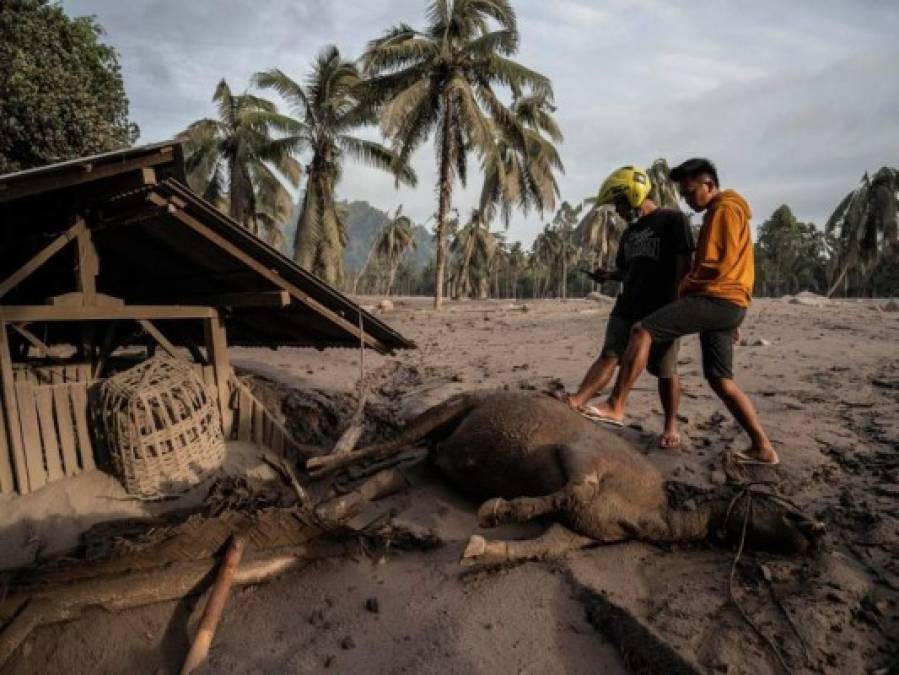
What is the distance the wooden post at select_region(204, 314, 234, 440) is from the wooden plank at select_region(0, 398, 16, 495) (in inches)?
63.5

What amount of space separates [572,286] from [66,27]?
6175cm

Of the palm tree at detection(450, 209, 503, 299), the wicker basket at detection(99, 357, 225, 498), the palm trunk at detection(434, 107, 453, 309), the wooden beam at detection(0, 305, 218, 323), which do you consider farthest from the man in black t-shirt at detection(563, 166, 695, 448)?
the palm tree at detection(450, 209, 503, 299)

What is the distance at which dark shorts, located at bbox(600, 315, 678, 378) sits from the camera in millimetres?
4199

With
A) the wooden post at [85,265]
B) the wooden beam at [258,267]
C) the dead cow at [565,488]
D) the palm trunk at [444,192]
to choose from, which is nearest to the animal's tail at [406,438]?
the dead cow at [565,488]

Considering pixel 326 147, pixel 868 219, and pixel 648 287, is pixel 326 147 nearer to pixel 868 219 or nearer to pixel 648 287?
pixel 648 287

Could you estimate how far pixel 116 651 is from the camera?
8.35 feet

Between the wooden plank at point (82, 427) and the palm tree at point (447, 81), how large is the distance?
15.0 metres

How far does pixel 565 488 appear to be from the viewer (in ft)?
9.86

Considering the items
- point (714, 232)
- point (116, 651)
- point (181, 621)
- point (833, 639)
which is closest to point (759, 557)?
point (833, 639)

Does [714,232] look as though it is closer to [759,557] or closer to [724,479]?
[724,479]

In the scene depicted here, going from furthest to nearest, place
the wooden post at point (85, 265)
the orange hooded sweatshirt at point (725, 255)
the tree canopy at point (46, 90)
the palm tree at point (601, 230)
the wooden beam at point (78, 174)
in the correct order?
the palm tree at point (601, 230) < the tree canopy at point (46, 90) < the wooden post at point (85, 265) < the orange hooded sweatshirt at point (725, 255) < the wooden beam at point (78, 174)

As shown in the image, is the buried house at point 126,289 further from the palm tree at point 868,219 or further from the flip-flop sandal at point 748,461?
the palm tree at point 868,219

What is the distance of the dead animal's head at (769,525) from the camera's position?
2922 millimetres

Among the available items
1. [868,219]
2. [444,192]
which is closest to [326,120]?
[444,192]
